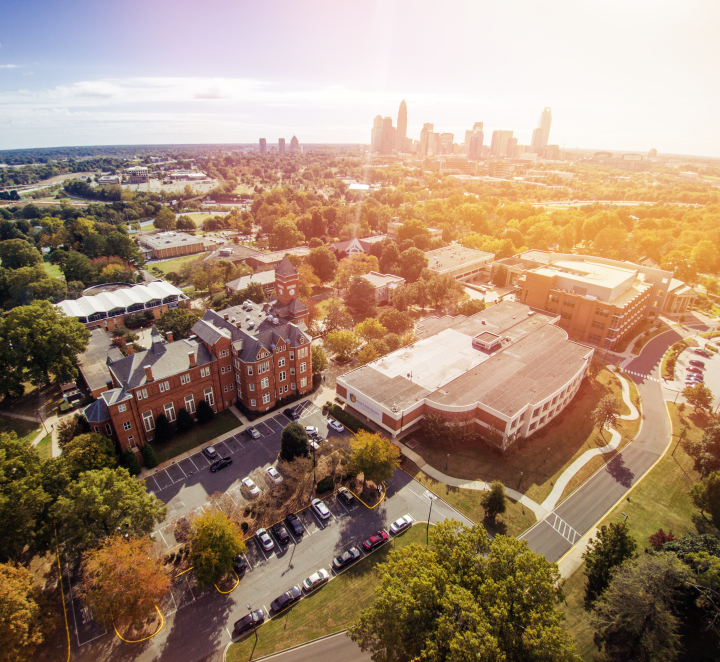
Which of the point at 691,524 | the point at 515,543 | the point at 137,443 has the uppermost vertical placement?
the point at 515,543

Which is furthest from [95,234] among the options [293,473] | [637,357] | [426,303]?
[637,357]

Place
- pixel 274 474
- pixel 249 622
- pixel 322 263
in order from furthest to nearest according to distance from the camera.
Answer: pixel 322 263
pixel 274 474
pixel 249 622

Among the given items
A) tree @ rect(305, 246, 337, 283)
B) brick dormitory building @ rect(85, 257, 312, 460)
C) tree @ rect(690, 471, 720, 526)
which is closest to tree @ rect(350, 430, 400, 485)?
brick dormitory building @ rect(85, 257, 312, 460)

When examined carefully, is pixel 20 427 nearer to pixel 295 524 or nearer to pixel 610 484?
pixel 295 524

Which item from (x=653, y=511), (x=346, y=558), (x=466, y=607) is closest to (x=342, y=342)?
(x=346, y=558)

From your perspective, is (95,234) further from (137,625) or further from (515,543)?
(515,543)
